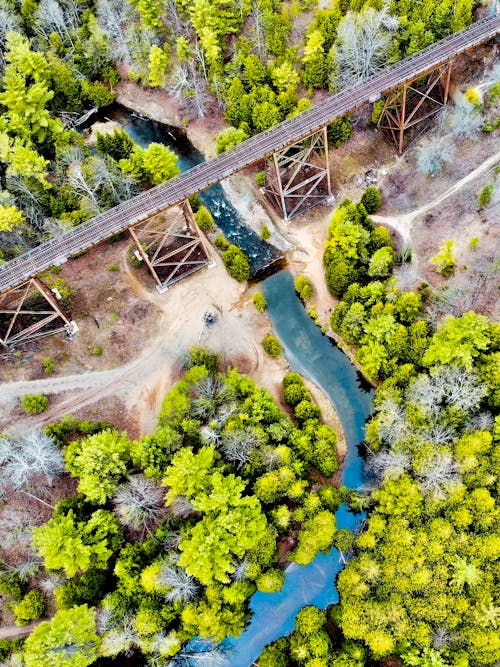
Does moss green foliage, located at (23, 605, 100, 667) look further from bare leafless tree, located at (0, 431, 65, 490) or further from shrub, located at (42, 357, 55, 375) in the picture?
shrub, located at (42, 357, 55, 375)

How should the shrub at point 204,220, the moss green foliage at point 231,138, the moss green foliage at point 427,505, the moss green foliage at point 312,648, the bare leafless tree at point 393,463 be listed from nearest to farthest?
the moss green foliage at point 427,505, the moss green foliage at point 312,648, the bare leafless tree at point 393,463, the shrub at point 204,220, the moss green foliage at point 231,138

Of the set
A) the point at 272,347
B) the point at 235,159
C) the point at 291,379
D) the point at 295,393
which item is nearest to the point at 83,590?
the point at 295,393

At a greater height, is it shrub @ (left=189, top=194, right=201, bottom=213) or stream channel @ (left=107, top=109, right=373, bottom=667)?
shrub @ (left=189, top=194, right=201, bottom=213)

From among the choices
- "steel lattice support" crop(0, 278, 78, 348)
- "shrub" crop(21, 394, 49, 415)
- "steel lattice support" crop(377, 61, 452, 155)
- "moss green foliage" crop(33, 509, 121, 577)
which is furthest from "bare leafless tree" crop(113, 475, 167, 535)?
"steel lattice support" crop(377, 61, 452, 155)

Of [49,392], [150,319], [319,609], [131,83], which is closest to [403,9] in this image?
[131,83]

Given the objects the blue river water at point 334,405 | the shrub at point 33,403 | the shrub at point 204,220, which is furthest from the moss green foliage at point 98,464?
the shrub at point 204,220

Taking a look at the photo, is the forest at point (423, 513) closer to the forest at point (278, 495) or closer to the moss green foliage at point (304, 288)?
the forest at point (278, 495)
